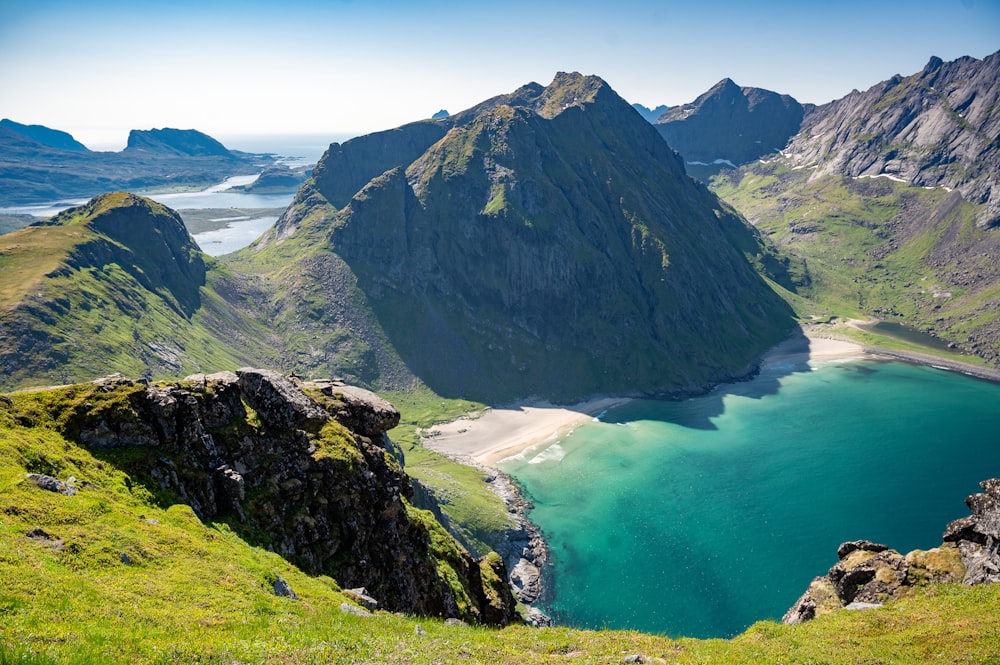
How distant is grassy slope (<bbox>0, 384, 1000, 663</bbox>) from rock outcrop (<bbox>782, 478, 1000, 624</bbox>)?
17.7 ft

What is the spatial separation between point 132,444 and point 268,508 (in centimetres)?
964

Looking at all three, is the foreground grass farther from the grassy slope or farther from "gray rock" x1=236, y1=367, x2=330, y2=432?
the grassy slope

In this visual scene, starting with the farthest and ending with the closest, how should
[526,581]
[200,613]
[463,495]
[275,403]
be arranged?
[463,495] → [526,581] → [275,403] → [200,613]

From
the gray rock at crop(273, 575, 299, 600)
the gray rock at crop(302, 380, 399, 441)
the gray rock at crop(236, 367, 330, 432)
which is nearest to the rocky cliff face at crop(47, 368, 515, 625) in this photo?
the gray rock at crop(236, 367, 330, 432)

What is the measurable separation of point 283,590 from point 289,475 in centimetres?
1191

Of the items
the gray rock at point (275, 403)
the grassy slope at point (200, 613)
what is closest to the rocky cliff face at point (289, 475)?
the gray rock at point (275, 403)

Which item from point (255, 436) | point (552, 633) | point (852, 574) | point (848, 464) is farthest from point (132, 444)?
point (848, 464)

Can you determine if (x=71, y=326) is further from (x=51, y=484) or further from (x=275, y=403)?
(x=51, y=484)

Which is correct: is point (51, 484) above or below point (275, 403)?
below

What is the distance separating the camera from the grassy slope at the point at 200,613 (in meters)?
18.8

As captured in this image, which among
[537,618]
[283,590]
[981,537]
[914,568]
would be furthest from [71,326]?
[981,537]

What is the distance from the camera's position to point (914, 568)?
4266 cm

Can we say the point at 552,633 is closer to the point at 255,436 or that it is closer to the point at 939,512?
the point at 255,436

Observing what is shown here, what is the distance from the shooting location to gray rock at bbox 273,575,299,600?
92.7 feet
